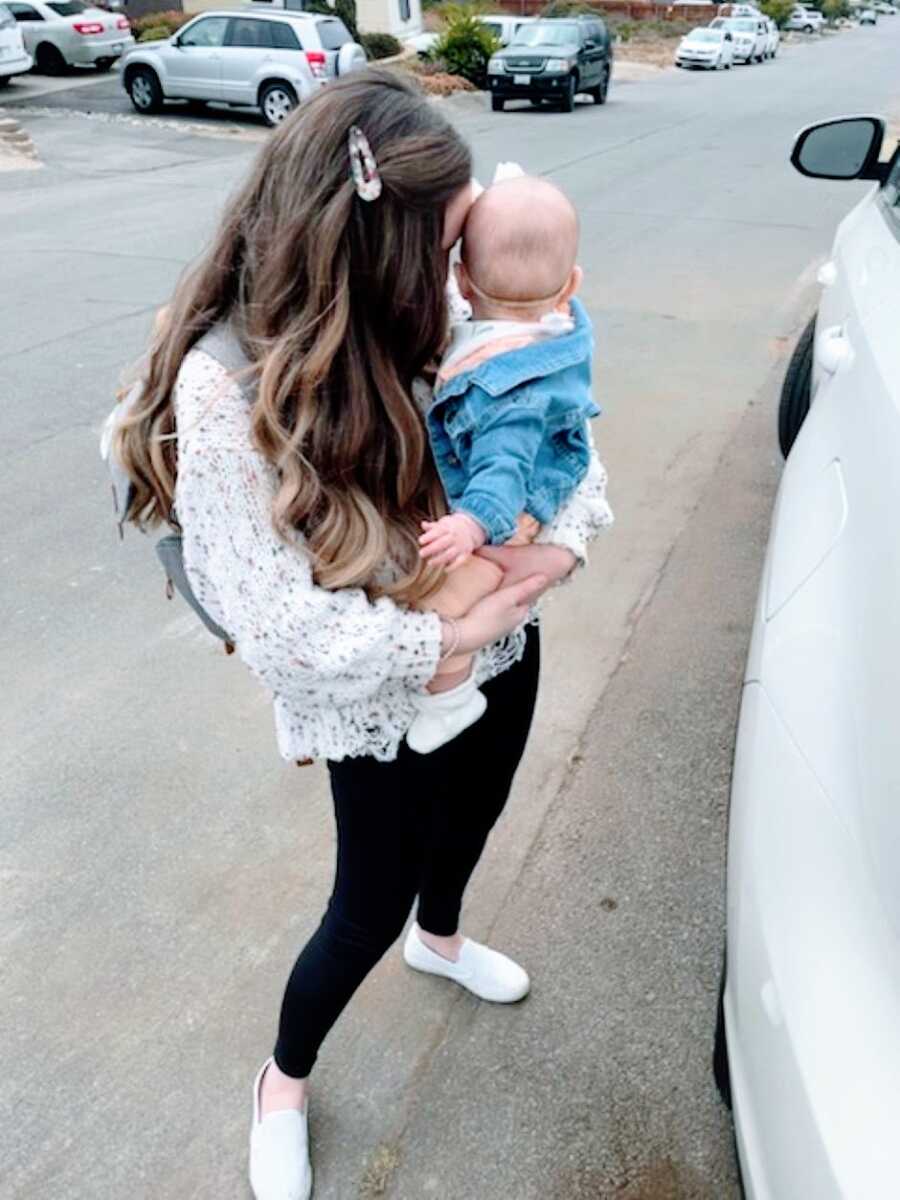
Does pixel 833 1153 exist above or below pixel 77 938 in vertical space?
above

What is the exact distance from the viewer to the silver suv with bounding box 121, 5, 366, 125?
18.3 m

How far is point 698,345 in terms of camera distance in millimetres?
6895

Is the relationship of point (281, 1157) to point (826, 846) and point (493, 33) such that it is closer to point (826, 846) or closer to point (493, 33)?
point (826, 846)

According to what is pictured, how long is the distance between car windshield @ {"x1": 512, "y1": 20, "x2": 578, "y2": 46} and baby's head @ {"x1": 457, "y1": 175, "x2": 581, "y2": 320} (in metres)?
23.9

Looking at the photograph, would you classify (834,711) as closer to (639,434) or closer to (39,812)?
(39,812)

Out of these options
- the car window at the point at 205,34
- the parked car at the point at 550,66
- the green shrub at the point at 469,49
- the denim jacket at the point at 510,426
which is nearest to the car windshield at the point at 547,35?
the parked car at the point at 550,66

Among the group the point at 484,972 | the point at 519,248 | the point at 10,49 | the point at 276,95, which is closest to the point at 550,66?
the point at 276,95

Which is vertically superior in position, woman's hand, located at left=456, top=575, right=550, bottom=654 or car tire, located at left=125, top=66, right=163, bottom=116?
woman's hand, located at left=456, top=575, right=550, bottom=654

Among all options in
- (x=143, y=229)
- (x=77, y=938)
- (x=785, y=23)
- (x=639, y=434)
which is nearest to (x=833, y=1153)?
(x=77, y=938)

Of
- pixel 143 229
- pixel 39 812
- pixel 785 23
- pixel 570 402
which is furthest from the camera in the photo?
pixel 785 23

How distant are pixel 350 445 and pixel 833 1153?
38.2 inches

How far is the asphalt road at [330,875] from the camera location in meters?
2.00

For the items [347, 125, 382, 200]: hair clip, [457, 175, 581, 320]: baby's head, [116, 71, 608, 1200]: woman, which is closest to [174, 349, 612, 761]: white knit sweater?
[116, 71, 608, 1200]: woman

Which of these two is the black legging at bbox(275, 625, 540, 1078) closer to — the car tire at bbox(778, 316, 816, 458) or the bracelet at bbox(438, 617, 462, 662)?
the bracelet at bbox(438, 617, 462, 662)
